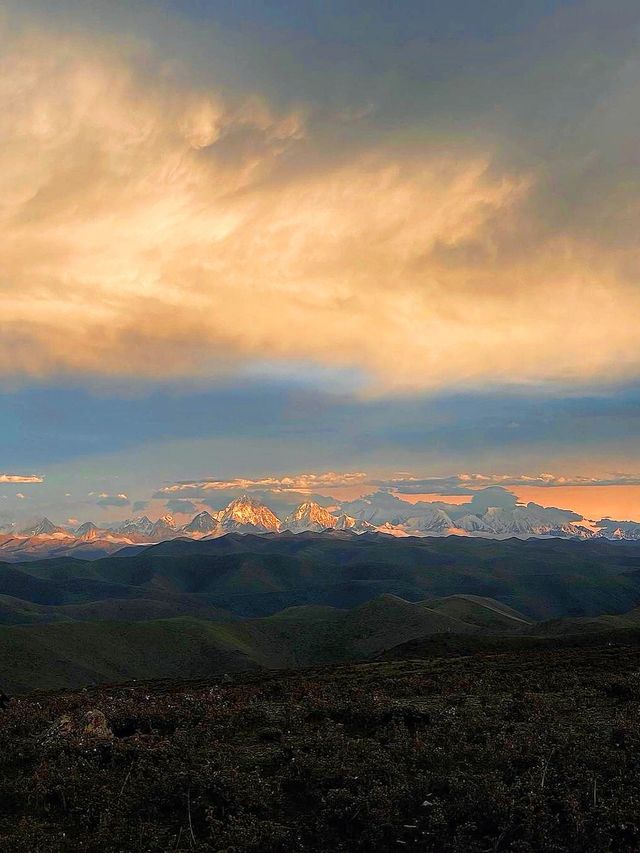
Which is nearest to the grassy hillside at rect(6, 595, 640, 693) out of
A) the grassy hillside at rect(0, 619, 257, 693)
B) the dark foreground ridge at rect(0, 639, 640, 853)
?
the grassy hillside at rect(0, 619, 257, 693)

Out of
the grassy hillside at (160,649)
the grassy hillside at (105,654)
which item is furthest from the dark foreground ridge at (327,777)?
the grassy hillside at (105,654)

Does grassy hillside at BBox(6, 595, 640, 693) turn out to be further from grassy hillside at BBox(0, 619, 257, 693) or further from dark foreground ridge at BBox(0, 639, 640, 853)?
dark foreground ridge at BBox(0, 639, 640, 853)

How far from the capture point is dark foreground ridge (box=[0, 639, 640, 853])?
542 inches

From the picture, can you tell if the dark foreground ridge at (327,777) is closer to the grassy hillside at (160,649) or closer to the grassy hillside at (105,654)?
the grassy hillside at (160,649)

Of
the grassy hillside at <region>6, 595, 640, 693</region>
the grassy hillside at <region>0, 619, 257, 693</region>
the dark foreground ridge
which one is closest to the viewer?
the dark foreground ridge

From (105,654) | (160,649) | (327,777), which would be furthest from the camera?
(160,649)

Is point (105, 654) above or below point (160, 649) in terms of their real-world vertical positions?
above

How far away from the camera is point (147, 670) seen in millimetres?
169875

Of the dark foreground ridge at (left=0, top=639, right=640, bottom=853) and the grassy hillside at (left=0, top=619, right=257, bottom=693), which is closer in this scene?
the dark foreground ridge at (left=0, top=639, right=640, bottom=853)

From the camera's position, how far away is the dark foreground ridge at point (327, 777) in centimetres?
1376

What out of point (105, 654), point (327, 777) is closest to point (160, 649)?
point (105, 654)

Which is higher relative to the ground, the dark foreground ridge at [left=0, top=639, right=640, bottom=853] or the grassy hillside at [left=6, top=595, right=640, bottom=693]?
the dark foreground ridge at [left=0, top=639, right=640, bottom=853]

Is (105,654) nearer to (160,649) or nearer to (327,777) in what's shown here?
(160,649)

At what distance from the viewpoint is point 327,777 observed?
16.8 metres
